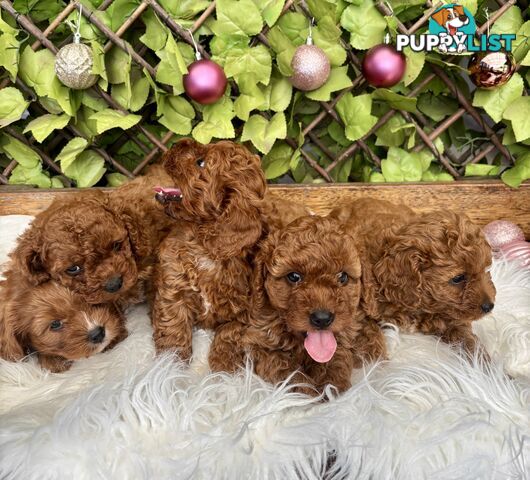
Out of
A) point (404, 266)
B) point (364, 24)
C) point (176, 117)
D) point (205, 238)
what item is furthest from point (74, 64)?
point (404, 266)

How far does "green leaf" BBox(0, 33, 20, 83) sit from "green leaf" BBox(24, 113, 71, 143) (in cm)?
18

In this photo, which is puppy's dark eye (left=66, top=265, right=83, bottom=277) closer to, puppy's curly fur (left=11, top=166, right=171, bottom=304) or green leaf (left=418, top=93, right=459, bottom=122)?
puppy's curly fur (left=11, top=166, right=171, bottom=304)

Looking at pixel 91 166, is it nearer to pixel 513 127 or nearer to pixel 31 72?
pixel 31 72

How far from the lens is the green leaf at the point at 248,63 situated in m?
1.70

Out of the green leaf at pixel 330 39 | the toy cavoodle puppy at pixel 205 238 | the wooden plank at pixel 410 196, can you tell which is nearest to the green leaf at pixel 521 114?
the wooden plank at pixel 410 196

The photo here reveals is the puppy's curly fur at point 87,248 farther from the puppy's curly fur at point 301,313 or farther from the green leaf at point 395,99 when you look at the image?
the green leaf at point 395,99

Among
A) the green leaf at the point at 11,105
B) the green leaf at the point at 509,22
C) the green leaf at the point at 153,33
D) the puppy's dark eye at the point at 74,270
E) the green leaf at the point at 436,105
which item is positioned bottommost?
the green leaf at the point at 436,105

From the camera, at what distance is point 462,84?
1930mm

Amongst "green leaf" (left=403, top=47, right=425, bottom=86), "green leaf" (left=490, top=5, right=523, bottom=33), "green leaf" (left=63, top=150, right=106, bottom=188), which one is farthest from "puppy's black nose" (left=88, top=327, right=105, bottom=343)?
"green leaf" (left=490, top=5, right=523, bottom=33)

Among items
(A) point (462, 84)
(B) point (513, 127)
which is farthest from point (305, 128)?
(B) point (513, 127)

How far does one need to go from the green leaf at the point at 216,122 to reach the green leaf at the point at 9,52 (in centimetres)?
67

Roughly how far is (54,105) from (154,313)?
0.99 m

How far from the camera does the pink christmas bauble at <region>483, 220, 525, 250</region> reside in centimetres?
189

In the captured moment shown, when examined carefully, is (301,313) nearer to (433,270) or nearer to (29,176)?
(433,270)
